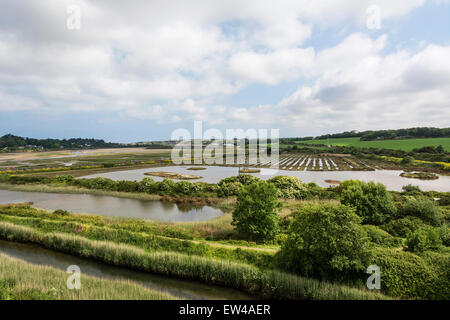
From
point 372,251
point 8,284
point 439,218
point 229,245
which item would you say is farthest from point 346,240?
point 8,284

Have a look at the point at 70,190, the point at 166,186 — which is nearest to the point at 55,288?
the point at 166,186

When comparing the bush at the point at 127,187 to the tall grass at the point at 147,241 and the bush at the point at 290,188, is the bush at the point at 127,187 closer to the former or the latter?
the tall grass at the point at 147,241

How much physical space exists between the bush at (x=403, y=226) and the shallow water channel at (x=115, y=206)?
14198mm

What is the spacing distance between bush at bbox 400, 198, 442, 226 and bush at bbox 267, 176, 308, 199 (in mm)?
10178

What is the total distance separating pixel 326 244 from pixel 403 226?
32.6 feet

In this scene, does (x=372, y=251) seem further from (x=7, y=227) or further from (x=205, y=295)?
(x=7, y=227)

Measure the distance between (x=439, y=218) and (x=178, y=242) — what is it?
18.4 metres

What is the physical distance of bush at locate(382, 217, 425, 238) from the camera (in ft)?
49.5

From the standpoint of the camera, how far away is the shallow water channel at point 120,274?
1055cm

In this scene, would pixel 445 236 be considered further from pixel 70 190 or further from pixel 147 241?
pixel 70 190

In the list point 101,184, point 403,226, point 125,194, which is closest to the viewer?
point 403,226

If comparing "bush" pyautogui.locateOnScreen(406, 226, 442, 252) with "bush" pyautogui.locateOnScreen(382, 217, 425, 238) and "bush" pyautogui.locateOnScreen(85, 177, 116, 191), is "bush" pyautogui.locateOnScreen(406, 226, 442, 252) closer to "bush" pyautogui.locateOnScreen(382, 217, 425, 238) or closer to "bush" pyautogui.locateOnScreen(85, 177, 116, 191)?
"bush" pyautogui.locateOnScreen(382, 217, 425, 238)

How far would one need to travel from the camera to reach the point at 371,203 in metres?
17.3
